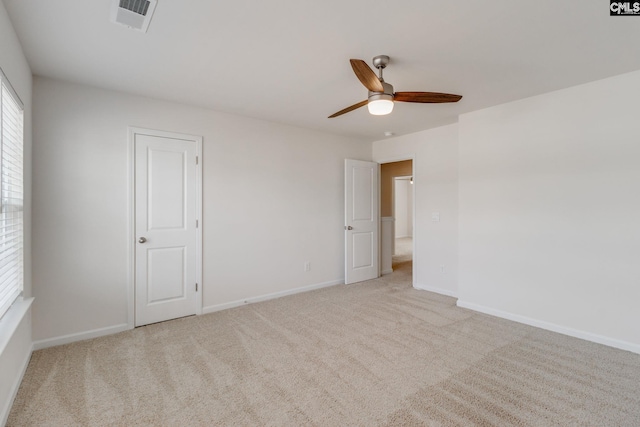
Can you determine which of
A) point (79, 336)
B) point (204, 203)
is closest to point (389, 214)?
point (204, 203)

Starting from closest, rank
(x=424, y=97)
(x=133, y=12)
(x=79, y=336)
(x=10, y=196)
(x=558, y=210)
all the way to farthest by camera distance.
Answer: (x=133, y=12) < (x=10, y=196) < (x=424, y=97) < (x=79, y=336) < (x=558, y=210)

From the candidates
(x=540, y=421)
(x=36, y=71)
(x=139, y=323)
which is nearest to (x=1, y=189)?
(x=36, y=71)

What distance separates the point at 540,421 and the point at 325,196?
3.55 m

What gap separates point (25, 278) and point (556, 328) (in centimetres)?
483

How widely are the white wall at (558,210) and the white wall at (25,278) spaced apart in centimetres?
419

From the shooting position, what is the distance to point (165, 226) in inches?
132

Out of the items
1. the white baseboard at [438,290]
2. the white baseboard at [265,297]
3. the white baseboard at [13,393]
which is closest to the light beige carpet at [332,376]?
the white baseboard at [13,393]

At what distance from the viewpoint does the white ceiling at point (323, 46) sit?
181 centimetres

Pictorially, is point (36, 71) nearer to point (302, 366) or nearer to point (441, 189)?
point (302, 366)

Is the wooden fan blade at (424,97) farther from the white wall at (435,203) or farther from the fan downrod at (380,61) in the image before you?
the white wall at (435,203)

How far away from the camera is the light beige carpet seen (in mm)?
1847

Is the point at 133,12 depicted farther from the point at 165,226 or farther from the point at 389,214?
the point at 389,214

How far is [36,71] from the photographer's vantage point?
2.60 metres

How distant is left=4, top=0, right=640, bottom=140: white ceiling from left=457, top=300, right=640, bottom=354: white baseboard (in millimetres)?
2367
